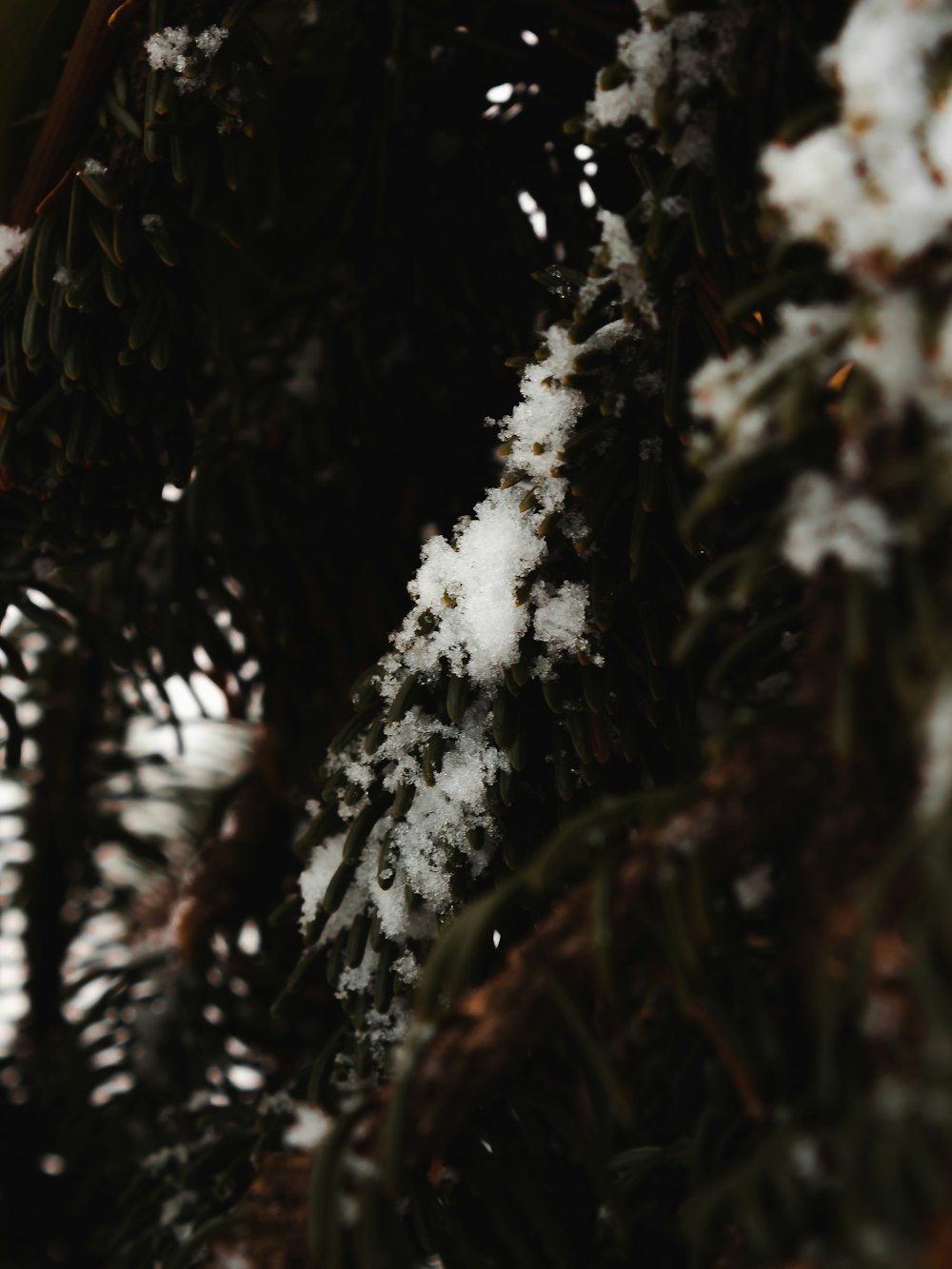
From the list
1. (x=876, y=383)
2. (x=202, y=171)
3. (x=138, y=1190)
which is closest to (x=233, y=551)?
(x=202, y=171)

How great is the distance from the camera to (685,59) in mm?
327

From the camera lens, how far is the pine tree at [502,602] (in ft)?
0.70

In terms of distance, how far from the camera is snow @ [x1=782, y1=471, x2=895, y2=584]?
8.3 inches

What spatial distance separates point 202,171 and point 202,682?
0.59 m

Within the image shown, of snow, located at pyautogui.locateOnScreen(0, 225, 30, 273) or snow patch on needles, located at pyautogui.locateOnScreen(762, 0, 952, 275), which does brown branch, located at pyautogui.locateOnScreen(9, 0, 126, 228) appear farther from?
snow patch on needles, located at pyautogui.locateOnScreen(762, 0, 952, 275)

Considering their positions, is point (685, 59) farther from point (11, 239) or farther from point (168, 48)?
point (11, 239)

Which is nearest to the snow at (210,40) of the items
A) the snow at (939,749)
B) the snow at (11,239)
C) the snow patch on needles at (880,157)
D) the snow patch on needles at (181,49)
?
the snow patch on needles at (181,49)

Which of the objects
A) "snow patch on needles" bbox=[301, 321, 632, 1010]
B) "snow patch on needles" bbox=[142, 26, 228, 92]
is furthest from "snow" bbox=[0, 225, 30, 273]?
"snow patch on needles" bbox=[301, 321, 632, 1010]

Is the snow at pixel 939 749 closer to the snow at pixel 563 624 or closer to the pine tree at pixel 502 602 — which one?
the pine tree at pixel 502 602

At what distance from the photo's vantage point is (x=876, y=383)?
0.21 metres

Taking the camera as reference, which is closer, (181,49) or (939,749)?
(939,749)

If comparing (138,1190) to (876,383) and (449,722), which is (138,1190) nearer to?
(449,722)

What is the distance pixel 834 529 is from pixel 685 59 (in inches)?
7.6

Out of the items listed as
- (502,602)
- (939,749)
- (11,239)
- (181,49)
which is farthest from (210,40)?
(939,749)
